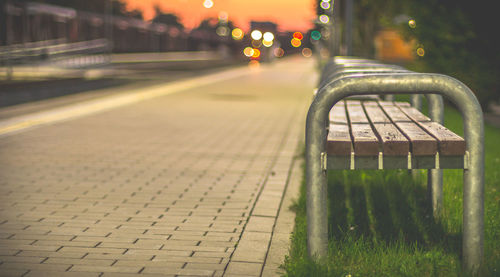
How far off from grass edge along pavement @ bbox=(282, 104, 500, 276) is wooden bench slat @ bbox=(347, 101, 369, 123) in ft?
2.38

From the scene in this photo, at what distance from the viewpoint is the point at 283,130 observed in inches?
441

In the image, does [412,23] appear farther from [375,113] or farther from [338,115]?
[338,115]

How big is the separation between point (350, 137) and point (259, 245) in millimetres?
1059

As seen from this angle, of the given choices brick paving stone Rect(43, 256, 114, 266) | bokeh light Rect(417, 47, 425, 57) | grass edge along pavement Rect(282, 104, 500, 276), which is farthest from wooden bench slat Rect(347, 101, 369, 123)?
bokeh light Rect(417, 47, 425, 57)

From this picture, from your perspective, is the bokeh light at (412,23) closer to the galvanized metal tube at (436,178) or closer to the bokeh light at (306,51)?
the galvanized metal tube at (436,178)

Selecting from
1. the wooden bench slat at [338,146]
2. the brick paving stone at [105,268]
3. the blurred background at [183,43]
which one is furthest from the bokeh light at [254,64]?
the wooden bench slat at [338,146]

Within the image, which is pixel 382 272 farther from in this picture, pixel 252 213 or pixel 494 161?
pixel 494 161

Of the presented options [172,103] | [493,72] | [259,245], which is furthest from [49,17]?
[259,245]

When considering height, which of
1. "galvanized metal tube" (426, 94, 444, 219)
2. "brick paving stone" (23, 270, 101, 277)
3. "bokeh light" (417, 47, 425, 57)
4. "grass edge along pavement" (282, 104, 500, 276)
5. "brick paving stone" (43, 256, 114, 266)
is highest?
"bokeh light" (417, 47, 425, 57)

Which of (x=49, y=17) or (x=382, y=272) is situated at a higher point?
(x=49, y=17)

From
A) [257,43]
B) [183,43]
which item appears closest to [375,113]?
[257,43]

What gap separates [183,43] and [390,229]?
236ft

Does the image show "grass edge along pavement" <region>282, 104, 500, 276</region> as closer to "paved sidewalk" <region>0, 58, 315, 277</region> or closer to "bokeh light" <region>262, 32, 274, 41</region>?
"paved sidewalk" <region>0, 58, 315, 277</region>

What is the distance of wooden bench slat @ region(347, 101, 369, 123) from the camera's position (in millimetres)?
4608
